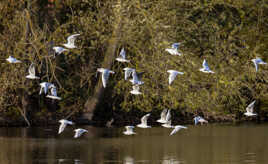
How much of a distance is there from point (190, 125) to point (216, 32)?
3810 millimetres

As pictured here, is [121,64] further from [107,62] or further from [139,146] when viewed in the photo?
[139,146]

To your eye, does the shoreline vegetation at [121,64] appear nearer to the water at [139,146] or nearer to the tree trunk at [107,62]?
the tree trunk at [107,62]

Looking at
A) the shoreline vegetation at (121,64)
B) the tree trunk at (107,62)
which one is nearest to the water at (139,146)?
the shoreline vegetation at (121,64)

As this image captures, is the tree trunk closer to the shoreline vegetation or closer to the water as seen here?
the shoreline vegetation

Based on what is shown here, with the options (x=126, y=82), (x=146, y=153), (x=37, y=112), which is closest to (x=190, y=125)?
(x=126, y=82)

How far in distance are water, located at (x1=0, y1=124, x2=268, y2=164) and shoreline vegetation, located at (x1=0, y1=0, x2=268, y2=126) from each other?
1.55 metres

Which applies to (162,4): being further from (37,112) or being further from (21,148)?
(21,148)

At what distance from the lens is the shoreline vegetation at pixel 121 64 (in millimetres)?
30781

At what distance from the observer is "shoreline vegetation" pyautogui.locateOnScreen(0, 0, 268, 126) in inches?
1212

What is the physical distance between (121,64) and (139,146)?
311 inches

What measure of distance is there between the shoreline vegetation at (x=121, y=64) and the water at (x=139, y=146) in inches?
61.0

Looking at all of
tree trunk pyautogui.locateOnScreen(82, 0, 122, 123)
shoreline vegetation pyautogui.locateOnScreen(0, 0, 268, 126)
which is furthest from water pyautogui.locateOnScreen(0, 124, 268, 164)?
tree trunk pyautogui.locateOnScreen(82, 0, 122, 123)

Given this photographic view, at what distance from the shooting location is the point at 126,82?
3169 centimetres

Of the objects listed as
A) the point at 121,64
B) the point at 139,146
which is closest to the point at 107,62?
the point at 121,64
